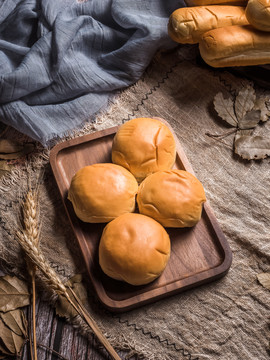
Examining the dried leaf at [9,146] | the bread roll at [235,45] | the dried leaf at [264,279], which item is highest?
the bread roll at [235,45]

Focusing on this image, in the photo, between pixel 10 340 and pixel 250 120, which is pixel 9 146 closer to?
pixel 10 340

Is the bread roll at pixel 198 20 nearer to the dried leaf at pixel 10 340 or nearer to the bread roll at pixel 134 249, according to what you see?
the bread roll at pixel 134 249

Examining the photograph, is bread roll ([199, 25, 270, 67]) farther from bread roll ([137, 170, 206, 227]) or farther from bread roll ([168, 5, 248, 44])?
bread roll ([137, 170, 206, 227])

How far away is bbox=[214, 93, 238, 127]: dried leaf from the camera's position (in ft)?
5.34

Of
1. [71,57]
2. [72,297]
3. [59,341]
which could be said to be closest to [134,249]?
[72,297]

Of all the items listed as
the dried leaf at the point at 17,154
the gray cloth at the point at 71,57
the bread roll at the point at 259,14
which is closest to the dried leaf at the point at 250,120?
the bread roll at the point at 259,14

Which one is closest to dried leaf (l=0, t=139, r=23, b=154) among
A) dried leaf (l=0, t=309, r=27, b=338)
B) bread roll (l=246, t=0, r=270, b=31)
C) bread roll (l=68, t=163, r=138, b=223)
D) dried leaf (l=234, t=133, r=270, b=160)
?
bread roll (l=68, t=163, r=138, b=223)

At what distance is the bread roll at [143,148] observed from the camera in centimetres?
141

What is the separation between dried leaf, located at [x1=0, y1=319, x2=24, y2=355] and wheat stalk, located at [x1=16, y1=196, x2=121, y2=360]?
184 mm

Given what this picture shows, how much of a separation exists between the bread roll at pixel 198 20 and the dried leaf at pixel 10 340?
118cm

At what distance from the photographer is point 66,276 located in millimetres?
1476

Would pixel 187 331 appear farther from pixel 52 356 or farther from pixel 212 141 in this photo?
pixel 212 141

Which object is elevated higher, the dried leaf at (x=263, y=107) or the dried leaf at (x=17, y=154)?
the dried leaf at (x=263, y=107)

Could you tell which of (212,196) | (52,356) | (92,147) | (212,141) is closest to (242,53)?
(212,141)
